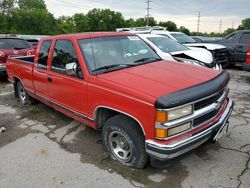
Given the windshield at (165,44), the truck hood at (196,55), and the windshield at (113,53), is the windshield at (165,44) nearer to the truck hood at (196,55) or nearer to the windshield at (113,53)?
the truck hood at (196,55)

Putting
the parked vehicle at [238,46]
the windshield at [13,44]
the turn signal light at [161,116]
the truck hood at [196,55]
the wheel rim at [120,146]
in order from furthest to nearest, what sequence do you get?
the parked vehicle at [238,46]
the windshield at [13,44]
the truck hood at [196,55]
the wheel rim at [120,146]
the turn signal light at [161,116]

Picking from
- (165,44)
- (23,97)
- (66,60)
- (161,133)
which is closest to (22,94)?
(23,97)

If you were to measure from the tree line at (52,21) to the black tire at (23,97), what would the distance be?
2850 centimetres

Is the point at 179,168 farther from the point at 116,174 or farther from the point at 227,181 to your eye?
the point at 116,174

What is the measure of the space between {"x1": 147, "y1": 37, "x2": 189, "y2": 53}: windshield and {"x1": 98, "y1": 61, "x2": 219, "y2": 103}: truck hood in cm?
415

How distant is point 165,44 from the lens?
326 inches

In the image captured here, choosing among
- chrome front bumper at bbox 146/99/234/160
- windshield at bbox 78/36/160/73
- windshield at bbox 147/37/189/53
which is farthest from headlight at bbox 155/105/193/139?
windshield at bbox 147/37/189/53

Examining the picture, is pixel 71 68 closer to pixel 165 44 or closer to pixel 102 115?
pixel 102 115

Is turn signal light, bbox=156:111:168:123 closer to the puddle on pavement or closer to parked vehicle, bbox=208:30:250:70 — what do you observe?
the puddle on pavement

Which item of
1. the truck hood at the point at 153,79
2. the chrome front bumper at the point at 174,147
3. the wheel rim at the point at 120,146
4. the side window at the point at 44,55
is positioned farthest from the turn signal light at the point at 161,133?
the side window at the point at 44,55

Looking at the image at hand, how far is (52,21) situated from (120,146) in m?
52.0

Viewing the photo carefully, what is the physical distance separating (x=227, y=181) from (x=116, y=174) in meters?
1.40

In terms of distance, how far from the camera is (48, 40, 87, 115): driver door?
150 inches

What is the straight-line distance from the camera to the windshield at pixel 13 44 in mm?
9458
